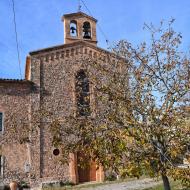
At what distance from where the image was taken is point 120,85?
9.44 metres

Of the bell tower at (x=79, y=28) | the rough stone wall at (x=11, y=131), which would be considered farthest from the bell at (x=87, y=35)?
the rough stone wall at (x=11, y=131)

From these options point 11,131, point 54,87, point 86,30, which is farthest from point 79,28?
point 11,131

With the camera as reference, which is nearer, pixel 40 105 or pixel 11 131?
pixel 11 131

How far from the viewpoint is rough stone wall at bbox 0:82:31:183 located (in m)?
20.1

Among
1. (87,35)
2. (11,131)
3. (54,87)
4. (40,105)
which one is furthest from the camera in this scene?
(87,35)

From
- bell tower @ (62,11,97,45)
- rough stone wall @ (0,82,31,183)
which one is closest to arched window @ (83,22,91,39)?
bell tower @ (62,11,97,45)

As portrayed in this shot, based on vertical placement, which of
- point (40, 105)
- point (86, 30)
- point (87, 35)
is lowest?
point (40, 105)

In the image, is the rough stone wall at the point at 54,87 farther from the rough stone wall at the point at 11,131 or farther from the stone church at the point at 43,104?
the rough stone wall at the point at 11,131

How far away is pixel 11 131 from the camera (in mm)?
19453

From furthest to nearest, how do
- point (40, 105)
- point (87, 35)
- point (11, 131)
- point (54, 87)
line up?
point (87, 35) < point (54, 87) < point (40, 105) < point (11, 131)

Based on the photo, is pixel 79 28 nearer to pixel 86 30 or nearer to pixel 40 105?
pixel 86 30

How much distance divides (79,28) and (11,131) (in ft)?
27.7

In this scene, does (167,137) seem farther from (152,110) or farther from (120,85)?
(120,85)

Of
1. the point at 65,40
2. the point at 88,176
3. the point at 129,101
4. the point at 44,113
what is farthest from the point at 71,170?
the point at 129,101
